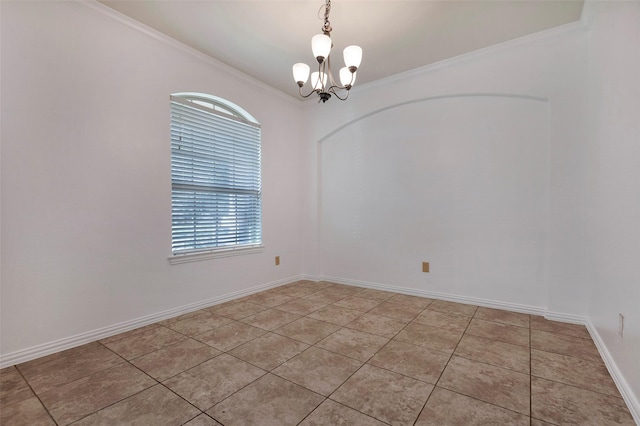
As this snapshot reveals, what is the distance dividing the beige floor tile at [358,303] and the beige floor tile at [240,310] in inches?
33.2

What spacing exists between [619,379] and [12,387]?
3408mm

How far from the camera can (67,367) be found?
1853 mm

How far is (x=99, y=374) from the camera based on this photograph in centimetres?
177

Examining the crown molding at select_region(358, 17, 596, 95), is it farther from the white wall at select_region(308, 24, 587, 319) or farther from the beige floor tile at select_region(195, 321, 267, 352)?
the beige floor tile at select_region(195, 321, 267, 352)

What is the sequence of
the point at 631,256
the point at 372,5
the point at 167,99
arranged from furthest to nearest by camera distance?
the point at 167,99, the point at 372,5, the point at 631,256

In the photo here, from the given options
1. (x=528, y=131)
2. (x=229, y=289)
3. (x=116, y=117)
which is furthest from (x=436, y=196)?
(x=116, y=117)

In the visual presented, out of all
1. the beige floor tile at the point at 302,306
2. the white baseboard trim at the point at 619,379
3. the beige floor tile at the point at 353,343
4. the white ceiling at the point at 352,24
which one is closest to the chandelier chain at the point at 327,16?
the white ceiling at the point at 352,24

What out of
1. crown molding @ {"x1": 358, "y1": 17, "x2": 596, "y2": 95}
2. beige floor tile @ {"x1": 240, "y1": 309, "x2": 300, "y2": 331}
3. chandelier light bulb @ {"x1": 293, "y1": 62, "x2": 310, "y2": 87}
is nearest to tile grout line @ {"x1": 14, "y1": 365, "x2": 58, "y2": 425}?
beige floor tile @ {"x1": 240, "y1": 309, "x2": 300, "y2": 331}

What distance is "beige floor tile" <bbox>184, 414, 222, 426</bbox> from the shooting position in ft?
4.43

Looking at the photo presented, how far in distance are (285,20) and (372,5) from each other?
0.72 m

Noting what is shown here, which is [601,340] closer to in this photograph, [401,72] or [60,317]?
[401,72]

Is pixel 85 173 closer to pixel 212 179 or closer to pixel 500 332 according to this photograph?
pixel 212 179

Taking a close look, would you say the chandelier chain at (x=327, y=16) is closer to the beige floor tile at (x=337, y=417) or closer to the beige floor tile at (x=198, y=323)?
the beige floor tile at (x=337, y=417)

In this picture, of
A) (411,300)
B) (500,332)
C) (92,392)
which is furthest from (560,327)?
(92,392)
